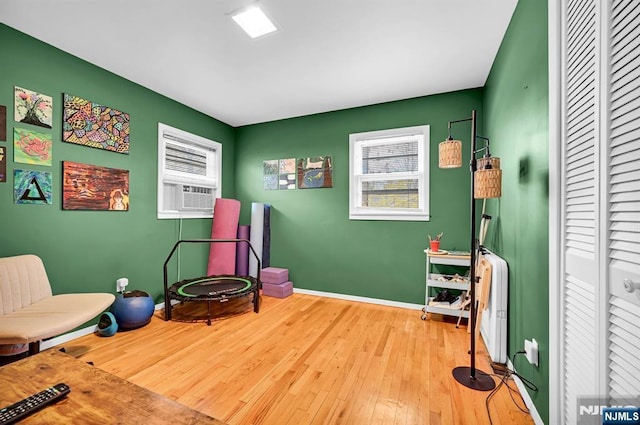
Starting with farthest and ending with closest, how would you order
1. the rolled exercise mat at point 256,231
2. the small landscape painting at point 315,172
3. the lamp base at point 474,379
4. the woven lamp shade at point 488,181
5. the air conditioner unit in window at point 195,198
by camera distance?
the rolled exercise mat at point 256,231
the small landscape painting at point 315,172
the air conditioner unit in window at point 195,198
the lamp base at point 474,379
the woven lamp shade at point 488,181

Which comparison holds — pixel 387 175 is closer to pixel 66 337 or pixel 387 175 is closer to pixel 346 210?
pixel 346 210

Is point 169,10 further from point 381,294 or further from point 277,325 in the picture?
point 381,294

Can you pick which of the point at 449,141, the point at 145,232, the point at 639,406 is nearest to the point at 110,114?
the point at 145,232

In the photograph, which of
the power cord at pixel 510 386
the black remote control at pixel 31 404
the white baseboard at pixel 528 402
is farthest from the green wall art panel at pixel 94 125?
the white baseboard at pixel 528 402

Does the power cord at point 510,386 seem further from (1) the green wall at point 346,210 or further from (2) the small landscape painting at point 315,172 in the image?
(2) the small landscape painting at point 315,172

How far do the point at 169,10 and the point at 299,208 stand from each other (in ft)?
8.98

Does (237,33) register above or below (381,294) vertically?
above

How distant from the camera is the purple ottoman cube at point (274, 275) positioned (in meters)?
3.85

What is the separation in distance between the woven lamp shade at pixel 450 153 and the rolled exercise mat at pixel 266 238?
281 cm

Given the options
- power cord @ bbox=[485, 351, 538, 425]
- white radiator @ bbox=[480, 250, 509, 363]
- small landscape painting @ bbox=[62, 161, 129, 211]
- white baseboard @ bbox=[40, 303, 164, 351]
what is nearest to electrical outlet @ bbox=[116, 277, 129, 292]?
white baseboard @ bbox=[40, 303, 164, 351]

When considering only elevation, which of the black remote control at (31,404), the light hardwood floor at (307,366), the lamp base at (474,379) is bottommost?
the light hardwood floor at (307,366)

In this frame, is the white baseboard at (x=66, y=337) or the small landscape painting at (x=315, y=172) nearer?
the white baseboard at (x=66, y=337)

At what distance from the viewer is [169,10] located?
6.53 feet

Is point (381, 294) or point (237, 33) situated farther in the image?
point (381, 294)
